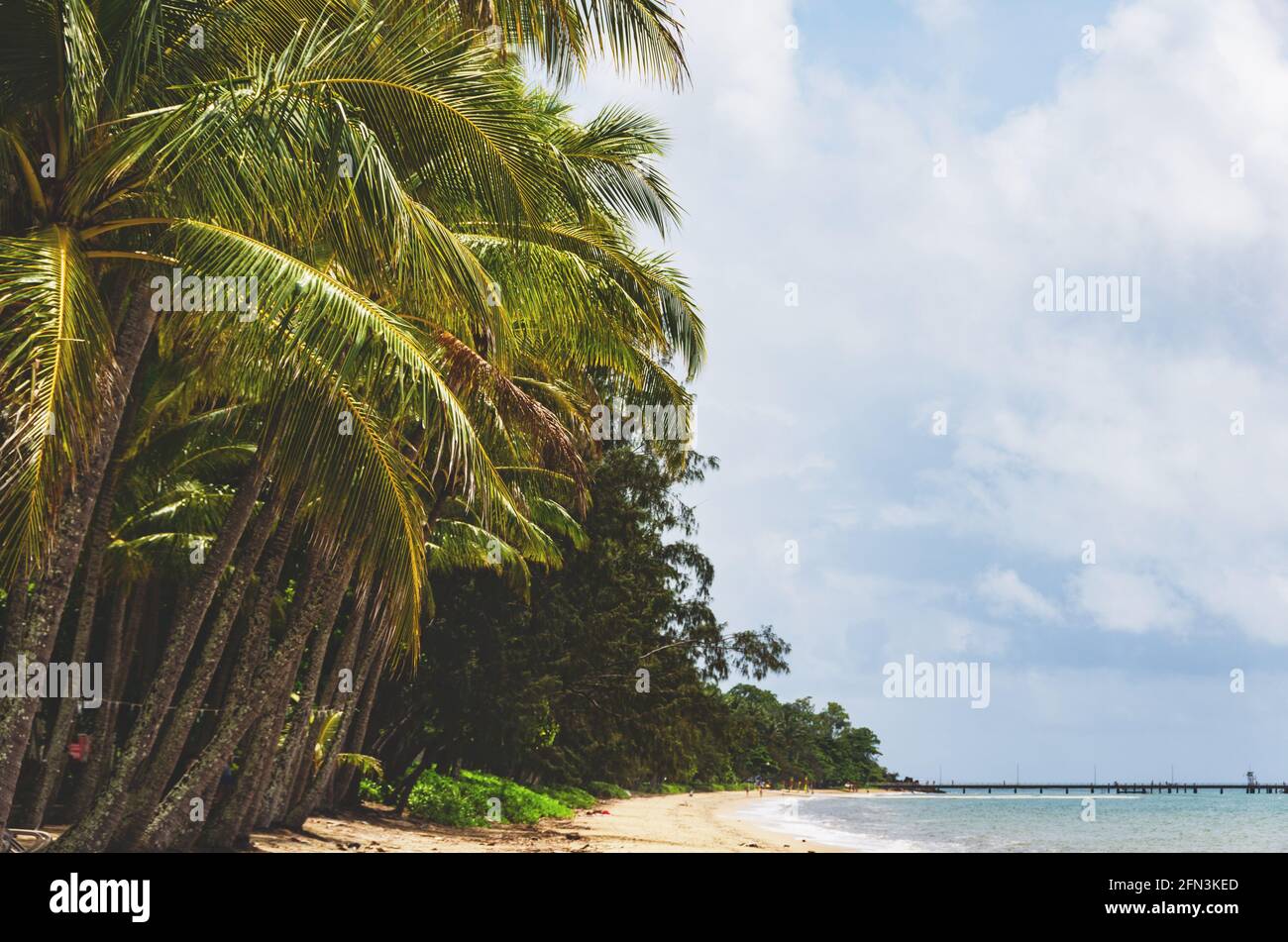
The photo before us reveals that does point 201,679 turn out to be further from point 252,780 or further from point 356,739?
point 356,739

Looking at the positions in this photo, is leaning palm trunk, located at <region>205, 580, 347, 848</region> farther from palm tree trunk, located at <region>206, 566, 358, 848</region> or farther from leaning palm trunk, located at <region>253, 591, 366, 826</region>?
leaning palm trunk, located at <region>253, 591, 366, 826</region>

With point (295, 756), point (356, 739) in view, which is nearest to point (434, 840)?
point (295, 756)

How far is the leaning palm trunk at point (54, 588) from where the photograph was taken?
8266mm

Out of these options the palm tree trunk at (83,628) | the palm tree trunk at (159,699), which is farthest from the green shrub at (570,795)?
the palm tree trunk at (159,699)

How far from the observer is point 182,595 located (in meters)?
16.4

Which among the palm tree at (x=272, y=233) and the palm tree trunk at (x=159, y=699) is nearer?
the palm tree at (x=272, y=233)

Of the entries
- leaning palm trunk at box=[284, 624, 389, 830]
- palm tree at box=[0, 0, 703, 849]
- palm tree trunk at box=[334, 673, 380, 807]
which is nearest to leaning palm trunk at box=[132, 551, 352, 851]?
palm tree at box=[0, 0, 703, 849]

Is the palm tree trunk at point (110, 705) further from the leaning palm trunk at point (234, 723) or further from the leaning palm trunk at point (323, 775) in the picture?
the leaning palm trunk at point (323, 775)

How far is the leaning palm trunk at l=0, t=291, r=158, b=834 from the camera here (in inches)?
325

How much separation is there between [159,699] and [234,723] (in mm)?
1675

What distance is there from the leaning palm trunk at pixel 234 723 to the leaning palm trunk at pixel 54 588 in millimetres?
3653
